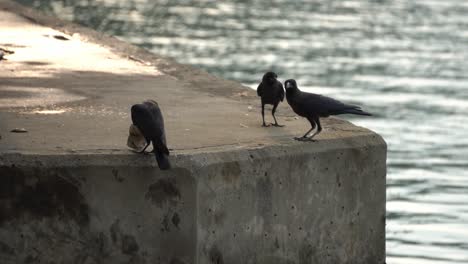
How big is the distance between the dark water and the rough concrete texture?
164 cm

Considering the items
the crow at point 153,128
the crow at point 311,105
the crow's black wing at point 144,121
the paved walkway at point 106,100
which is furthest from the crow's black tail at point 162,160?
the crow at point 311,105

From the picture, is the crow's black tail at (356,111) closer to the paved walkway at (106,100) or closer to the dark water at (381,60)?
the paved walkway at (106,100)

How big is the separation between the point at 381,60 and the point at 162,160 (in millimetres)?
13651

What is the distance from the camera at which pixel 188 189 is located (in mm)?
8938

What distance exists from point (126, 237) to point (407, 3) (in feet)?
70.2

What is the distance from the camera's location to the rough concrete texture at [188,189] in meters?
9.01

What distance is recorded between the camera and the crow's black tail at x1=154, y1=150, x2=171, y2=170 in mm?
8789

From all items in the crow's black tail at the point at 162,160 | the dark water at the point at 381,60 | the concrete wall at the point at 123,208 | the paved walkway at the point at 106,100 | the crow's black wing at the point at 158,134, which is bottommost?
the dark water at the point at 381,60

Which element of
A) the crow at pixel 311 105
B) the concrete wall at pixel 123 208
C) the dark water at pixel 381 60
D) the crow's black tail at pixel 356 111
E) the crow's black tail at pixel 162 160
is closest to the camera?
the crow's black tail at pixel 162 160

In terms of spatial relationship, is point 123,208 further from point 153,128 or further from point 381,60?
point 381,60

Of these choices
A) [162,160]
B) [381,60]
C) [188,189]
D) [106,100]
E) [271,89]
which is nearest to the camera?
[162,160]

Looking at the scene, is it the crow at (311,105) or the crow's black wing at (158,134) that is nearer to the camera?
the crow's black wing at (158,134)

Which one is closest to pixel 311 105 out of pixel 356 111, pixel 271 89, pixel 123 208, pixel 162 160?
pixel 356 111

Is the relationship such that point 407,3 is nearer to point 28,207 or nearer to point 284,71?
point 284,71
